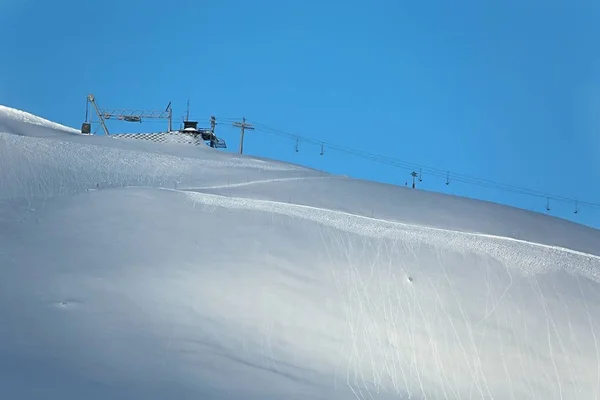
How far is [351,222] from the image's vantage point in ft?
30.1

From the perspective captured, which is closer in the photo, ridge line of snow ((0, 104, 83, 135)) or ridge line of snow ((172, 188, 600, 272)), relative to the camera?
ridge line of snow ((172, 188, 600, 272))

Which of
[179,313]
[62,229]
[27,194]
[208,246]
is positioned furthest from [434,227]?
[27,194]

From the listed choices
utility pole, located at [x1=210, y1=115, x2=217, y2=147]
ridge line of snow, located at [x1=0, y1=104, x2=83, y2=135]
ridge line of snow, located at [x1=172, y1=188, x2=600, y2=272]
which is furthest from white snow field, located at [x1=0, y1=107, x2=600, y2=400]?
utility pole, located at [x1=210, y1=115, x2=217, y2=147]

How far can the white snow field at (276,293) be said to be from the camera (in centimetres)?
631

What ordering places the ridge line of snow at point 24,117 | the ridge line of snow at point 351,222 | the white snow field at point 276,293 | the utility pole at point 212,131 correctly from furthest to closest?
the utility pole at point 212,131, the ridge line of snow at point 24,117, the ridge line of snow at point 351,222, the white snow field at point 276,293

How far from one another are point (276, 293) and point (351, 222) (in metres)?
1.76

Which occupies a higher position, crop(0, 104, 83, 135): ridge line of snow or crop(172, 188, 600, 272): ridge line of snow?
crop(0, 104, 83, 135): ridge line of snow

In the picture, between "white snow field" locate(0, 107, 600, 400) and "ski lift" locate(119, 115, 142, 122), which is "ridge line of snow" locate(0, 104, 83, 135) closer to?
"white snow field" locate(0, 107, 600, 400)

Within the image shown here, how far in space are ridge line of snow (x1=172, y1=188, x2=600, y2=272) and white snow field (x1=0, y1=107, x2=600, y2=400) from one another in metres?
0.03

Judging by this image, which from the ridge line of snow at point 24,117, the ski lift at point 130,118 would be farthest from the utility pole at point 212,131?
the ridge line of snow at point 24,117

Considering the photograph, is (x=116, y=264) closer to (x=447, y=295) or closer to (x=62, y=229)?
A: (x=62, y=229)

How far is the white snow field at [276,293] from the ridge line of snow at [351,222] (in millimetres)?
26

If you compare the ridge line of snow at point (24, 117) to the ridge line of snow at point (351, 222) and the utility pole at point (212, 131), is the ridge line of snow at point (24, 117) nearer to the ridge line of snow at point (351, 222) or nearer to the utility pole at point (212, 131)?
the ridge line of snow at point (351, 222)

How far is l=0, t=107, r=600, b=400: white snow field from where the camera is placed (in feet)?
20.7
